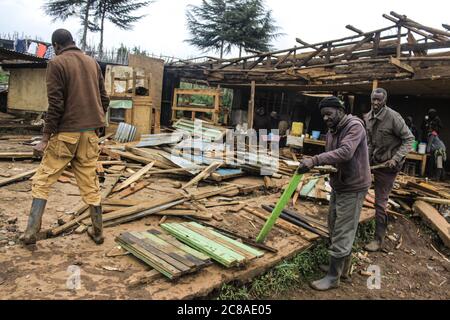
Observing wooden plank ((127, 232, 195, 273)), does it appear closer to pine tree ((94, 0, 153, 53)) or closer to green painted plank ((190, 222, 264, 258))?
green painted plank ((190, 222, 264, 258))

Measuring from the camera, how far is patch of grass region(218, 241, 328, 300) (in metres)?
3.46

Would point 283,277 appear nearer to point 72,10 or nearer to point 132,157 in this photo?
point 132,157

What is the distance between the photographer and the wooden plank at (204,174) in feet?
21.8

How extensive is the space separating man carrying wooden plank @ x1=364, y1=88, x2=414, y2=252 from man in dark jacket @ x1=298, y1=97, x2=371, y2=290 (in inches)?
50.2

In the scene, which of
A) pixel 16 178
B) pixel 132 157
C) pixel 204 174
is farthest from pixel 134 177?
pixel 16 178

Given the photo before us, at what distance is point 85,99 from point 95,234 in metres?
1.45

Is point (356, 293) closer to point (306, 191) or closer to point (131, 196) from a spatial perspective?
point (306, 191)

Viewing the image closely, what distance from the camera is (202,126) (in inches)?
439

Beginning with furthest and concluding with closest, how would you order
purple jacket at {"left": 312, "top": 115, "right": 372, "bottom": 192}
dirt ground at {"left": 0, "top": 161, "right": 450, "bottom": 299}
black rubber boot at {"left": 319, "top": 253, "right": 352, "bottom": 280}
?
1. black rubber boot at {"left": 319, "top": 253, "right": 352, "bottom": 280}
2. purple jacket at {"left": 312, "top": 115, "right": 372, "bottom": 192}
3. dirt ground at {"left": 0, "top": 161, "right": 450, "bottom": 299}

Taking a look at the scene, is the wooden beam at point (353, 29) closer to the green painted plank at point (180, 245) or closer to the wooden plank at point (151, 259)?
the green painted plank at point (180, 245)

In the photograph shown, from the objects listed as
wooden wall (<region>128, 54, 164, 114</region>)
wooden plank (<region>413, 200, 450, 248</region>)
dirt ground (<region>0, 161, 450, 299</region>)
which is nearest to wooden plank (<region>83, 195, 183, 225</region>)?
dirt ground (<region>0, 161, 450, 299</region>)

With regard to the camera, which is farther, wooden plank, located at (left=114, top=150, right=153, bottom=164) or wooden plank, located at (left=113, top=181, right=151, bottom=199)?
wooden plank, located at (left=114, top=150, right=153, bottom=164)

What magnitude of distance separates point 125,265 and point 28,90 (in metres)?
15.1
